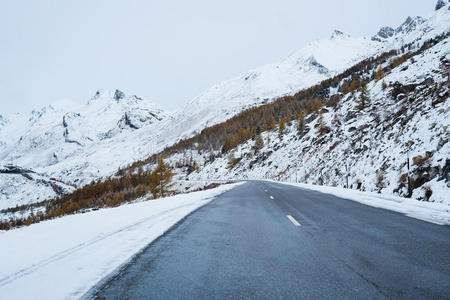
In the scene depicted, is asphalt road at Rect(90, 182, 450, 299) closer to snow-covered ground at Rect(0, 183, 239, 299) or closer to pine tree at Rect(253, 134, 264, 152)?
snow-covered ground at Rect(0, 183, 239, 299)

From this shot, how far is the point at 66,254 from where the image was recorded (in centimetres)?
468

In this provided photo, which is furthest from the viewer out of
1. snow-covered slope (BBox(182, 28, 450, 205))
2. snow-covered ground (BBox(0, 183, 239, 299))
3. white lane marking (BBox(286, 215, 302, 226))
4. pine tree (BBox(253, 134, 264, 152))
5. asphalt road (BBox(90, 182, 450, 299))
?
pine tree (BBox(253, 134, 264, 152))

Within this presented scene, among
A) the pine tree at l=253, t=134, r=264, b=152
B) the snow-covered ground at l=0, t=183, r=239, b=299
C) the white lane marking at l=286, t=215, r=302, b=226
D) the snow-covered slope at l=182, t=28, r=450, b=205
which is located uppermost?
the pine tree at l=253, t=134, r=264, b=152

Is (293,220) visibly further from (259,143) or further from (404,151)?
(259,143)

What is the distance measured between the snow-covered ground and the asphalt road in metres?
0.36

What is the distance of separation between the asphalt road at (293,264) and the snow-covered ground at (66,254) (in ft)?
1.16

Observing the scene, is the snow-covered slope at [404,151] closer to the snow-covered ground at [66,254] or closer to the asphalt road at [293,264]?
the asphalt road at [293,264]

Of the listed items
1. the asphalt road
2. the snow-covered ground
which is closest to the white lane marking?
the asphalt road

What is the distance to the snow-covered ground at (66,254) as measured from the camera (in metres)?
3.30

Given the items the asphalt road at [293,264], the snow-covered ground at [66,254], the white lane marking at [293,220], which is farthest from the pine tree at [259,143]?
the asphalt road at [293,264]

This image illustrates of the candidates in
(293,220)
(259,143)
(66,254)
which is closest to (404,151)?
(293,220)

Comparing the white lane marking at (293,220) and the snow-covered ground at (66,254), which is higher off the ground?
the snow-covered ground at (66,254)

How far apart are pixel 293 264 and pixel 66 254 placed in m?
3.51

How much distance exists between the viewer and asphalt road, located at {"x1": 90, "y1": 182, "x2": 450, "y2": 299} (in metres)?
3.11
